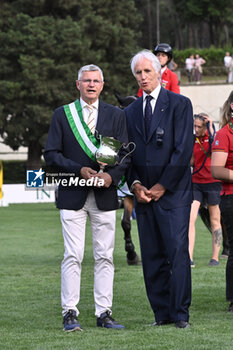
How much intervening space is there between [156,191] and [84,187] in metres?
0.57

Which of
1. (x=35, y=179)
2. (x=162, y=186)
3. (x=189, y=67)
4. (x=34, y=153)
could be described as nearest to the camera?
(x=35, y=179)

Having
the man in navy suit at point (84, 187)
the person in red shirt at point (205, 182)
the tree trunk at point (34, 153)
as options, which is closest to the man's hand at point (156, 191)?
the man in navy suit at point (84, 187)

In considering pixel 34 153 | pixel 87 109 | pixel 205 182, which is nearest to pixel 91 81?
pixel 87 109

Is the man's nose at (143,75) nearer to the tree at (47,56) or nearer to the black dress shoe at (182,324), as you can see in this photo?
the black dress shoe at (182,324)

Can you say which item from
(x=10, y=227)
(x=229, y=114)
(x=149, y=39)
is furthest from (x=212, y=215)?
(x=149, y=39)

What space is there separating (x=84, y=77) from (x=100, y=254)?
142cm

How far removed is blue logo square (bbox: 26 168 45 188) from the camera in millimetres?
6590

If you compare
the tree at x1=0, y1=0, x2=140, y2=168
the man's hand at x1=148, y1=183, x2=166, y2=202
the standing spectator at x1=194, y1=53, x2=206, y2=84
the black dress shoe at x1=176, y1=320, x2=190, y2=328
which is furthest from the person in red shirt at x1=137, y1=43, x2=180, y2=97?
the standing spectator at x1=194, y1=53, x2=206, y2=84

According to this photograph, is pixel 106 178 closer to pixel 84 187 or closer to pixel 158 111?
pixel 84 187

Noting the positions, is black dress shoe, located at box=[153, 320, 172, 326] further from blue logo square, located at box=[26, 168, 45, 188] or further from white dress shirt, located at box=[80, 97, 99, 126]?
white dress shirt, located at box=[80, 97, 99, 126]

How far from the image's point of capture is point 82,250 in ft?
22.6

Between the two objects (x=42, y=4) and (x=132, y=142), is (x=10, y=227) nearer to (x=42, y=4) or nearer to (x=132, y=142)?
(x=132, y=142)

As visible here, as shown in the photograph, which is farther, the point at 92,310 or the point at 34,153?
the point at 34,153

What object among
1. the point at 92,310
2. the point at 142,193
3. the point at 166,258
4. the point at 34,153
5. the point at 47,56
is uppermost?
the point at 47,56
